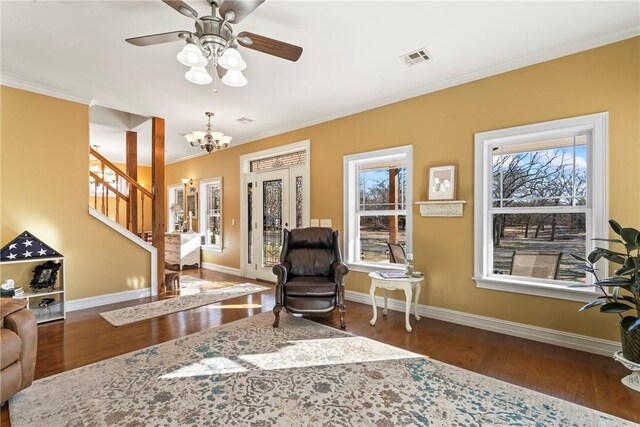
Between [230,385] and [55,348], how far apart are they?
1.88m

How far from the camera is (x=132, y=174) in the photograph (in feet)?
17.1

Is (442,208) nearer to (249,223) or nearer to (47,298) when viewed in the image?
Result: (249,223)

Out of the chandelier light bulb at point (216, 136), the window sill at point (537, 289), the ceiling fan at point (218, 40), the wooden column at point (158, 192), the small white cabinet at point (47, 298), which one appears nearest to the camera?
the ceiling fan at point (218, 40)

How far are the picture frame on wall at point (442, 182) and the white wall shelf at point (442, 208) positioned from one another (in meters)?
0.06

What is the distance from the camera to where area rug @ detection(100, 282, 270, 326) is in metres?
3.48

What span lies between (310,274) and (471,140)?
2405 mm

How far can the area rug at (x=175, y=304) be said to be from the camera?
11.4 feet

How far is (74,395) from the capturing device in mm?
1970

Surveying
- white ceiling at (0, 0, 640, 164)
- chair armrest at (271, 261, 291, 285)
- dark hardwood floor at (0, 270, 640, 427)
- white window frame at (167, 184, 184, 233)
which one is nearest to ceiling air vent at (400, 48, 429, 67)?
white ceiling at (0, 0, 640, 164)

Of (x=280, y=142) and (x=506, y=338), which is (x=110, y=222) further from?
(x=506, y=338)

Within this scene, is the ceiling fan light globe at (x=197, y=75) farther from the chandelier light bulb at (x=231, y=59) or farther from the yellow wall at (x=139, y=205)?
the yellow wall at (x=139, y=205)

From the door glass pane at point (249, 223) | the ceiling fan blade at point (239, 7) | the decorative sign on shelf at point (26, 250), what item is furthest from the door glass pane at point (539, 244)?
the decorative sign on shelf at point (26, 250)

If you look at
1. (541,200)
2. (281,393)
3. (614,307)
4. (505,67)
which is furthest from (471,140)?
(281,393)

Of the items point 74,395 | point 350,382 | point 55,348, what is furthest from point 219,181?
point 350,382
